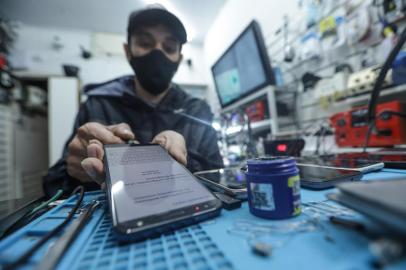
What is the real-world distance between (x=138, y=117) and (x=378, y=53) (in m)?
1.29

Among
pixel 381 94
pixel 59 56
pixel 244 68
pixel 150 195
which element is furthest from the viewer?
pixel 59 56

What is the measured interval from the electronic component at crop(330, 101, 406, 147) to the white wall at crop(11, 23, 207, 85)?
3.10 meters

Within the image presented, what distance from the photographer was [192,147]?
106cm

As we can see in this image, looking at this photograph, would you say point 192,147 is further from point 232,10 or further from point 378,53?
point 232,10

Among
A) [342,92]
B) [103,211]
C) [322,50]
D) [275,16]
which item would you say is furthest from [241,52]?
[103,211]

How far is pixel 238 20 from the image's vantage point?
2.48 meters

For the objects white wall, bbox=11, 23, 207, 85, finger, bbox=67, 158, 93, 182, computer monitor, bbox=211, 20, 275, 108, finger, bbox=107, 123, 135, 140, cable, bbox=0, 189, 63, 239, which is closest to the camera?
cable, bbox=0, 189, 63, 239

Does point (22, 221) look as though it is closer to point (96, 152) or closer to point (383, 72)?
point (96, 152)

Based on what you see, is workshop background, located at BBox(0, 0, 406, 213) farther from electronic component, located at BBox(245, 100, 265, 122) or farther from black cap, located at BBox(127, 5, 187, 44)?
black cap, located at BBox(127, 5, 187, 44)

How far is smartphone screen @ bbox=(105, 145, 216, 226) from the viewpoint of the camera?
0.27 m

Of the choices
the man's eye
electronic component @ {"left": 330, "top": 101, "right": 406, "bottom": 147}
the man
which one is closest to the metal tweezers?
the man

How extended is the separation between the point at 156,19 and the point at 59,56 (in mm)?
2832

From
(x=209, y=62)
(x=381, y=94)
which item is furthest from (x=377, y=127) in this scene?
(x=209, y=62)

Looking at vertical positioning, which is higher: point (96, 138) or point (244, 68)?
point (244, 68)
